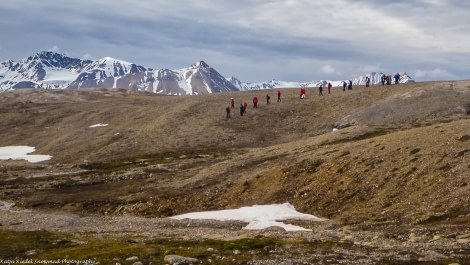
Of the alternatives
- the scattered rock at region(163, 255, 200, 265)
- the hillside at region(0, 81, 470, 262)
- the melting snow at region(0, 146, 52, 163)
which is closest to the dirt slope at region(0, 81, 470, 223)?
the hillside at region(0, 81, 470, 262)

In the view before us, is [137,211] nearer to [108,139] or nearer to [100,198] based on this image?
[100,198]

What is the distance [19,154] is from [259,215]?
3434 inches

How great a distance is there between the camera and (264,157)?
7381cm

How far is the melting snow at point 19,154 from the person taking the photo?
114 metres

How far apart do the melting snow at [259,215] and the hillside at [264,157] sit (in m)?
1.65

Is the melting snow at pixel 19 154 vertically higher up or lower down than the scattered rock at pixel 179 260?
lower down

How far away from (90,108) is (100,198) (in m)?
103

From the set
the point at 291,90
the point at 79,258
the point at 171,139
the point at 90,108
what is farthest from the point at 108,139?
the point at 79,258

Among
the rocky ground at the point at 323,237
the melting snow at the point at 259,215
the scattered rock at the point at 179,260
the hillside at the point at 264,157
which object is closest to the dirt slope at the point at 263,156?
the hillside at the point at 264,157

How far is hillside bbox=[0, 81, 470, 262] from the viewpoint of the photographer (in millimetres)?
48969

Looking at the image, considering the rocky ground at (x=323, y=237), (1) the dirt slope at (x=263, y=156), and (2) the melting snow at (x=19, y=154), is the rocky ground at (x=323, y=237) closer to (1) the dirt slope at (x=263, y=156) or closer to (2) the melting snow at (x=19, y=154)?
(1) the dirt slope at (x=263, y=156)

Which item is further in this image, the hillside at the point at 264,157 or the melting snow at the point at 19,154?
the melting snow at the point at 19,154

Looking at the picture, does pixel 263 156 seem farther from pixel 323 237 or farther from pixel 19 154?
pixel 19 154

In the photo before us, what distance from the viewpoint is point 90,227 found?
165 feet
